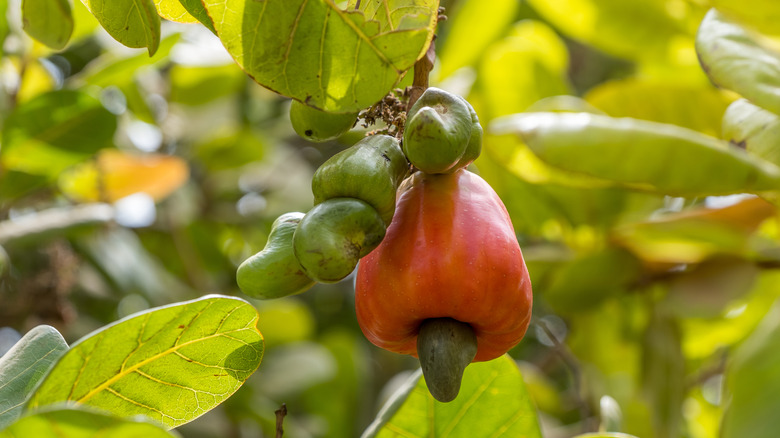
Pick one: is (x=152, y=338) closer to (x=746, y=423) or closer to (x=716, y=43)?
(x=746, y=423)

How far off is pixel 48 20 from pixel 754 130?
0.85 meters

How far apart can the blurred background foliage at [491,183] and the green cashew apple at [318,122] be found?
55 centimetres

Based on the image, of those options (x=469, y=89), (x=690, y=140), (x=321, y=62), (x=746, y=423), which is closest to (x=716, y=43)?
(x=690, y=140)

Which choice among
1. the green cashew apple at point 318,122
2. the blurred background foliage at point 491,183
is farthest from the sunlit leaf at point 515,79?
the green cashew apple at point 318,122

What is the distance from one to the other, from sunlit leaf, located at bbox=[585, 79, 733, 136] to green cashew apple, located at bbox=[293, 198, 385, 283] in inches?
37.5

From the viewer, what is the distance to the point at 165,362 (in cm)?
72

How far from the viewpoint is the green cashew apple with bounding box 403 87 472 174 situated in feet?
2.11

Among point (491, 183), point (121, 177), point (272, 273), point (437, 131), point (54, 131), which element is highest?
point (437, 131)

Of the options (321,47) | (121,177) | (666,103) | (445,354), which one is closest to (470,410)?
(445,354)

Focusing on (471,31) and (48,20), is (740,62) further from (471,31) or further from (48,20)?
(471,31)

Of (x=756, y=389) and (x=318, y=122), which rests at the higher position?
(x=318, y=122)

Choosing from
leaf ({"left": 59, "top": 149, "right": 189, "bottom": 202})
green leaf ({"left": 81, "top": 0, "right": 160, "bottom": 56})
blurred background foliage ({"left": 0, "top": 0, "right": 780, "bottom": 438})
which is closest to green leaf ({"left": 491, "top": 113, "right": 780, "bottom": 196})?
blurred background foliage ({"left": 0, "top": 0, "right": 780, "bottom": 438})

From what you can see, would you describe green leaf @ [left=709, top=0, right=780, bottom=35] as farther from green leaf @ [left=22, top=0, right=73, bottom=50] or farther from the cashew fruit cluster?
green leaf @ [left=22, top=0, right=73, bottom=50]

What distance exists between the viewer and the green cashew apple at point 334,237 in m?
0.63
